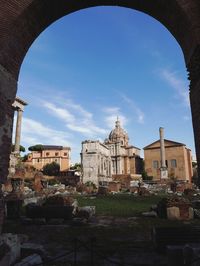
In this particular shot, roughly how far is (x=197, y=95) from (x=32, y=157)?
77049 mm

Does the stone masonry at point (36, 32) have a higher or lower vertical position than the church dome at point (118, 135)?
lower

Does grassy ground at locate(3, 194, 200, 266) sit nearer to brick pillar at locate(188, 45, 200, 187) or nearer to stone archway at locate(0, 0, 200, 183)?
stone archway at locate(0, 0, 200, 183)

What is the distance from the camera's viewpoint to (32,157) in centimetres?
7794

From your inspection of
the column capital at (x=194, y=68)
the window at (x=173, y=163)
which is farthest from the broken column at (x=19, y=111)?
the column capital at (x=194, y=68)

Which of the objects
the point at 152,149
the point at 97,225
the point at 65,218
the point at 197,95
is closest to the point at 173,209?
the point at 97,225

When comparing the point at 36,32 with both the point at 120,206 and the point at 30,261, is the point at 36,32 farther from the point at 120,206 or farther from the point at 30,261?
the point at 120,206

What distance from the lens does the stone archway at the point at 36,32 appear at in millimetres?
4500

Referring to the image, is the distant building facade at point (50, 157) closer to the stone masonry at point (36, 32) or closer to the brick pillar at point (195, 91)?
the stone masonry at point (36, 32)

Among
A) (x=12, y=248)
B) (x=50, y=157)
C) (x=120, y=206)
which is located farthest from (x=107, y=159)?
(x=12, y=248)

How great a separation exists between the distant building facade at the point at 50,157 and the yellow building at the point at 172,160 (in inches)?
956

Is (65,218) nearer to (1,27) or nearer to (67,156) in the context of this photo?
(1,27)

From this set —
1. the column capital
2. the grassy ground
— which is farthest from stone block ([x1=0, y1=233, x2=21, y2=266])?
the column capital

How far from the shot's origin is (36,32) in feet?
17.9

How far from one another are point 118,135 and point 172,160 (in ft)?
67.3
